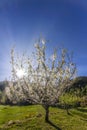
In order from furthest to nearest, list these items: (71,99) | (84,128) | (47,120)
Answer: (71,99) < (47,120) < (84,128)

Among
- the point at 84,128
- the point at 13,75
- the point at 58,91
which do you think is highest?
the point at 13,75

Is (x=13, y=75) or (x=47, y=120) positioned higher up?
(x=13, y=75)

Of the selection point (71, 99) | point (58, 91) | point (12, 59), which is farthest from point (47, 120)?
point (71, 99)

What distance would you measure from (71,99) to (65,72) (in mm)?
20156

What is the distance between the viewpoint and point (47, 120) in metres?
37.2

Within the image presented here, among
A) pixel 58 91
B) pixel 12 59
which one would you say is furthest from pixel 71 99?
pixel 12 59

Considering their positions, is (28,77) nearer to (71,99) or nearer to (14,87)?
(14,87)

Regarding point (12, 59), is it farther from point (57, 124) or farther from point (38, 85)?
point (57, 124)

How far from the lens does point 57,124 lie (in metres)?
35.7

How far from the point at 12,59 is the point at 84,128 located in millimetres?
13828

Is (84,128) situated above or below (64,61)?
below

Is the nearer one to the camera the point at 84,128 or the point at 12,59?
the point at 84,128

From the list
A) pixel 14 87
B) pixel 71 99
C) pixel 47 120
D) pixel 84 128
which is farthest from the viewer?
pixel 71 99

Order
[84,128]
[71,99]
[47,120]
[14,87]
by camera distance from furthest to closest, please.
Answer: [71,99]
[14,87]
[47,120]
[84,128]
